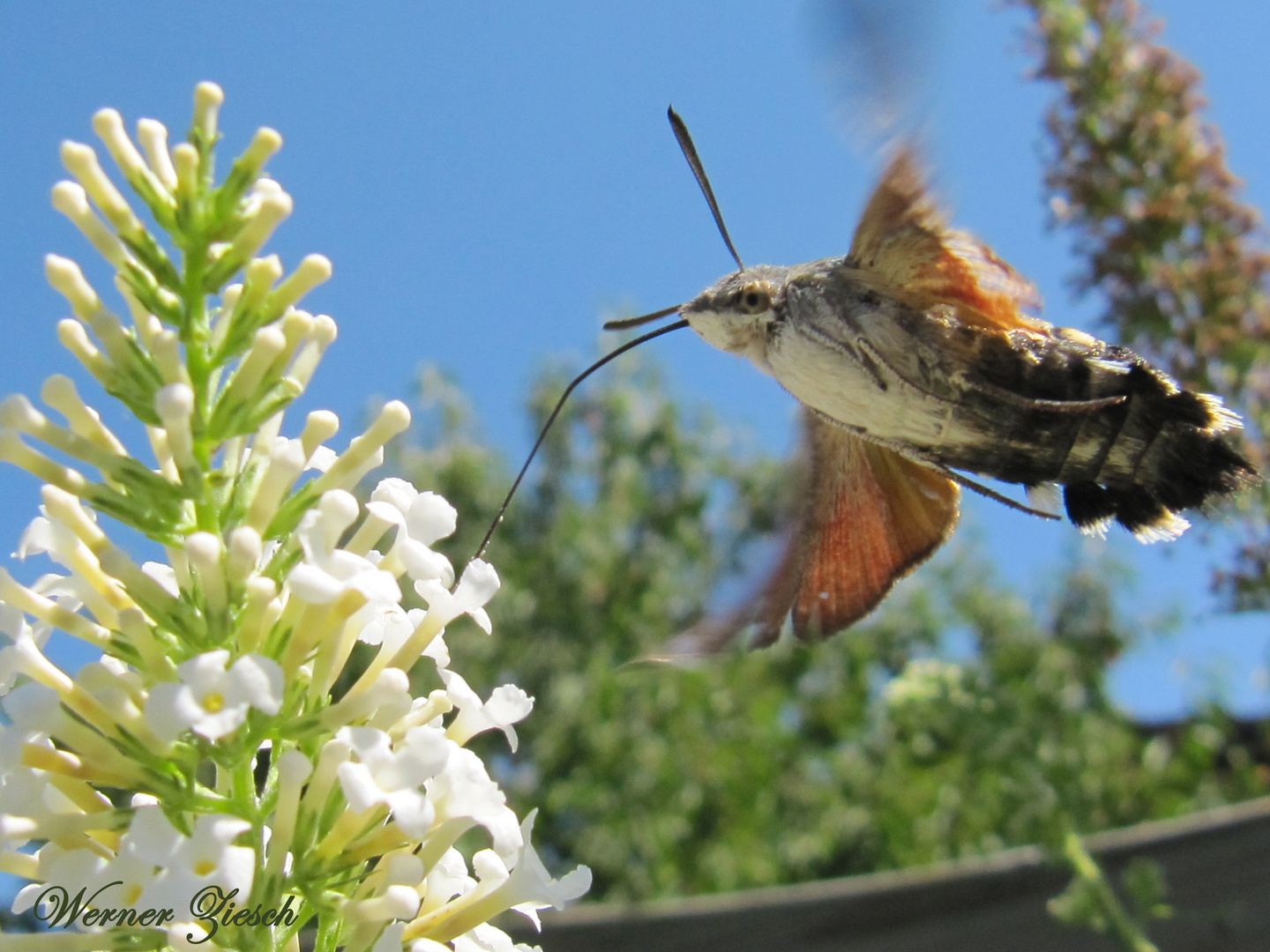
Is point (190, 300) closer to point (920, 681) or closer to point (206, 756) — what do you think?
point (206, 756)

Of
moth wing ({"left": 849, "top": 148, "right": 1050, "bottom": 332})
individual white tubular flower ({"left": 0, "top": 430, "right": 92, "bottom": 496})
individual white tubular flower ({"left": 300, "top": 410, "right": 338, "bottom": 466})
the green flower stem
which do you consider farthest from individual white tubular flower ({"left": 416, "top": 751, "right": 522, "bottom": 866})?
the green flower stem

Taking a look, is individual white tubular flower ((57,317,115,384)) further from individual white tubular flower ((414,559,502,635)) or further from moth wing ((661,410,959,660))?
moth wing ((661,410,959,660))

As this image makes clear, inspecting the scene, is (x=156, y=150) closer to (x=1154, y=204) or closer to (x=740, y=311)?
(x=740, y=311)

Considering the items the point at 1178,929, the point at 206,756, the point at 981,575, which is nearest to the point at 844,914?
the point at 1178,929

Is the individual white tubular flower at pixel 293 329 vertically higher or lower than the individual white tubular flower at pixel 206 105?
lower

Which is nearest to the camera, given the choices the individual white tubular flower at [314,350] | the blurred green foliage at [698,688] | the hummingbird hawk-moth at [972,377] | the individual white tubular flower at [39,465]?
the individual white tubular flower at [39,465]

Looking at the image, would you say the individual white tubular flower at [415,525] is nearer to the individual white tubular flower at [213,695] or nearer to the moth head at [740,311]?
the individual white tubular flower at [213,695]

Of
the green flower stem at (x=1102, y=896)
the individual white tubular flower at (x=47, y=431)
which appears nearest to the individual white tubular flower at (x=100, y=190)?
the individual white tubular flower at (x=47, y=431)
